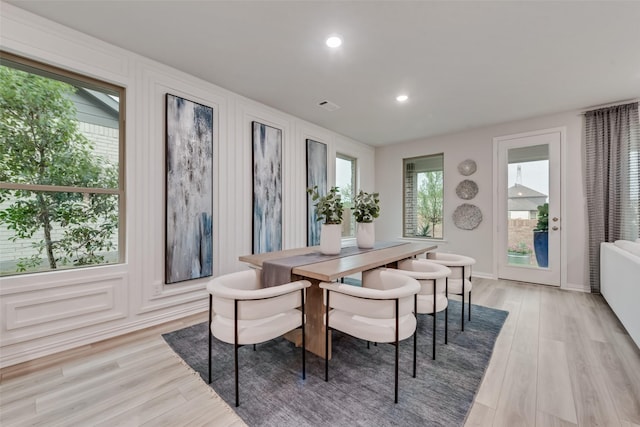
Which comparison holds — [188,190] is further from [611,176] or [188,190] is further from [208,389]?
[611,176]

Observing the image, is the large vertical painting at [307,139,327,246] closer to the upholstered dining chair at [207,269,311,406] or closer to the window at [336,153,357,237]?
the window at [336,153,357,237]

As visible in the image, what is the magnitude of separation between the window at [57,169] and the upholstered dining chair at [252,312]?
1.50m

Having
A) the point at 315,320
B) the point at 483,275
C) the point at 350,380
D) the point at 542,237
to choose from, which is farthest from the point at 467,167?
the point at 350,380

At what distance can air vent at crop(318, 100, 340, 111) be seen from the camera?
355 centimetres

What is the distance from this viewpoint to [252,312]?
150 cm

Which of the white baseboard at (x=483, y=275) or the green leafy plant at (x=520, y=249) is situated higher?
the green leafy plant at (x=520, y=249)

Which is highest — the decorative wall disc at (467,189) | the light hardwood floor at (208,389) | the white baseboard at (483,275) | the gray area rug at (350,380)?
the decorative wall disc at (467,189)

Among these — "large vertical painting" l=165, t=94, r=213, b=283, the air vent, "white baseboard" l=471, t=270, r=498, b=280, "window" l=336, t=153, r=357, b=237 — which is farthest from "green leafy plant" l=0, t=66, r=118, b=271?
"white baseboard" l=471, t=270, r=498, b=280

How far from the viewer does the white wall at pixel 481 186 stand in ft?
12.3

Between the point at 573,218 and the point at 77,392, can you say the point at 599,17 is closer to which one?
the point at 573,218

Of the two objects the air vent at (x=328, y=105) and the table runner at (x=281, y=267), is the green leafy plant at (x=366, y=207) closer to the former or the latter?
the table runner at (x=281, y=267)

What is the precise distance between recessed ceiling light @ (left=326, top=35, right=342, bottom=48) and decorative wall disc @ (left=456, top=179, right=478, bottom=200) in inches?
137

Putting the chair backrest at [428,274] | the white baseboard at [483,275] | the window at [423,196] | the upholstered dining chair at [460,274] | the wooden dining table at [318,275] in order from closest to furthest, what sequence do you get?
the wooden dining table at [318,275]
the chair backrest at [428,274]
the upholstered dining chair at [460,274]
the white baseboard at [483,275]
the window at [423,196]

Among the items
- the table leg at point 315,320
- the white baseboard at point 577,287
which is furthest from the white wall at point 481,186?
the table leg at point 315,320
